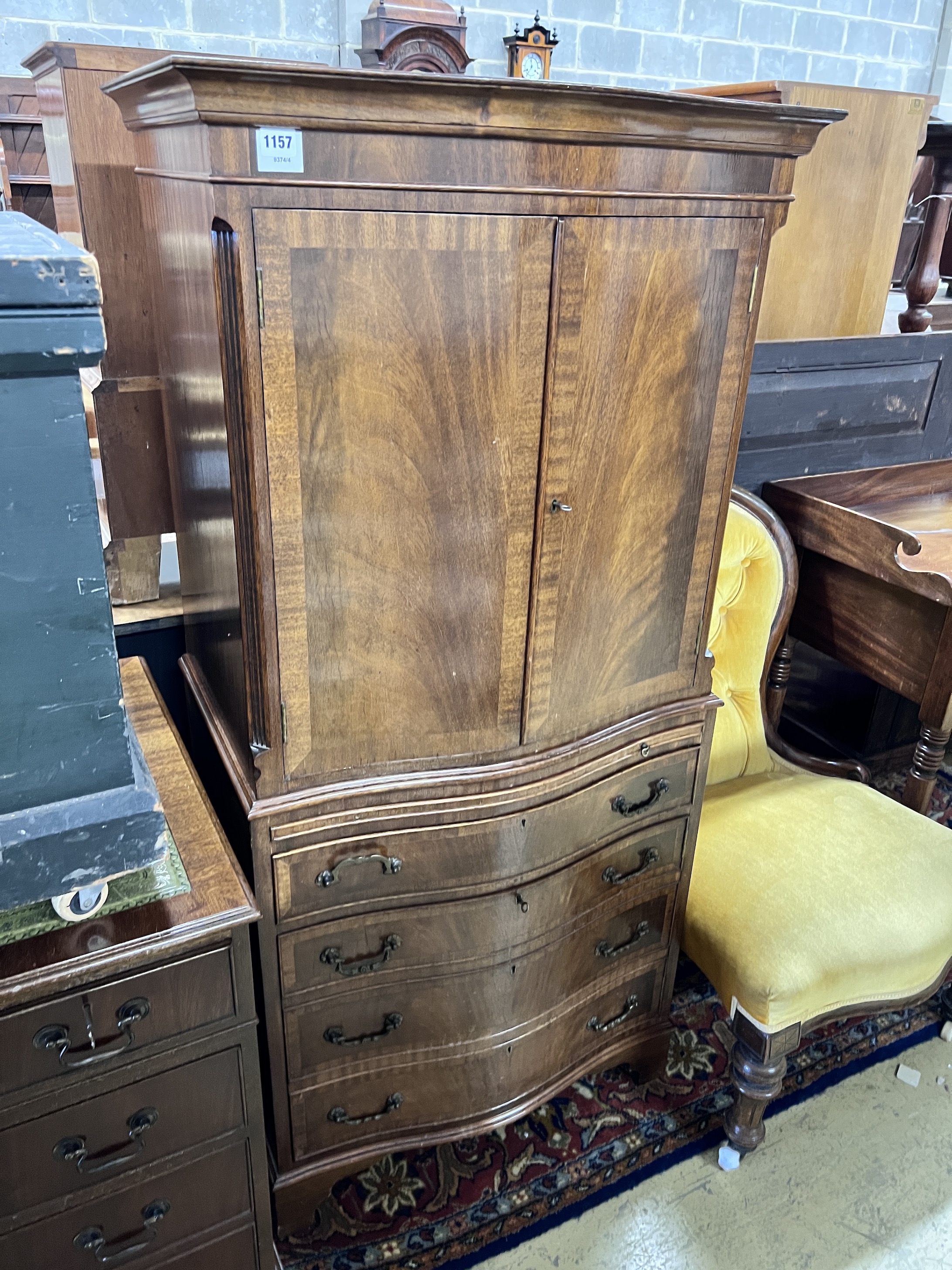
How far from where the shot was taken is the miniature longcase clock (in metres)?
2.78

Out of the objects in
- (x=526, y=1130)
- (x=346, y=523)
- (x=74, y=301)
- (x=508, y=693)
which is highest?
(x=74, y=301)

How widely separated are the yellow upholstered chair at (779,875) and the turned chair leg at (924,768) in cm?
12

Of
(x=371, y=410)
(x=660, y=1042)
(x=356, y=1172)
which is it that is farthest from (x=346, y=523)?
(x=660, y=1042)

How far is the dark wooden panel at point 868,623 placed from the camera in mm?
1975

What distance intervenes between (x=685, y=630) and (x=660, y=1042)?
89 cm

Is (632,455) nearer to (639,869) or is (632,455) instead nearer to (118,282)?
(639,869)

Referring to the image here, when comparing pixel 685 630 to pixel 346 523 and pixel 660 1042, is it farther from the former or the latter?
pixel 660 1042

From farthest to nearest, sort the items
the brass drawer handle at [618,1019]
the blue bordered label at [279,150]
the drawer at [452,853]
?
1. the brass drawer handle at [618,1019]
2. the drawer at [452,853]
3. the blue bordered label at [279,150]

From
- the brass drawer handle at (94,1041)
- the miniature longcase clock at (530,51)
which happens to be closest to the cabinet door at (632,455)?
the brass drawer handle at (94,1041)

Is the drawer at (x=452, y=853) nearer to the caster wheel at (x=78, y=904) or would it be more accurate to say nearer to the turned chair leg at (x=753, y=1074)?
the caster wheel at (x=78, y=904)

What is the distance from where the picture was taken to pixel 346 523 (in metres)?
1.09

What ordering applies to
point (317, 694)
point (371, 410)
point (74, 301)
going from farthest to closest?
1. point (317, 694)
2. point (371, 410)
3. point (74, 301)

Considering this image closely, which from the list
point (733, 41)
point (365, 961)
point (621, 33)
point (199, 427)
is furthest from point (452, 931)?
point (733, 41)

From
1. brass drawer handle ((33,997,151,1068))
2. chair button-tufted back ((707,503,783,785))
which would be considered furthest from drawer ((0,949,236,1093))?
chair button-tufted back ((707,503,783,785))
